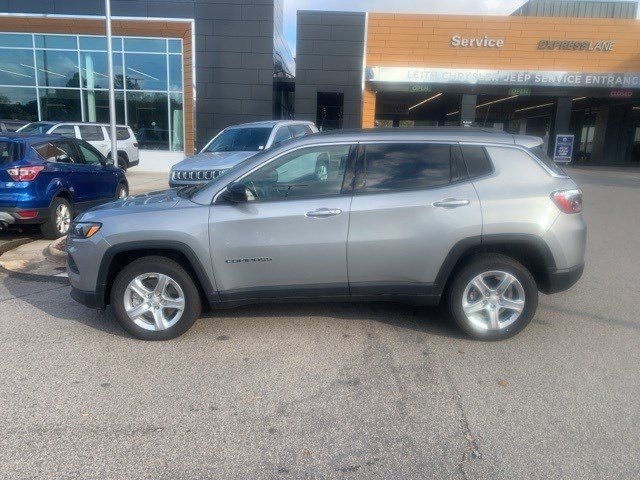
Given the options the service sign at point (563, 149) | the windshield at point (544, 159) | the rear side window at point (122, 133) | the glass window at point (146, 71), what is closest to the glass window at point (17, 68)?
the glass window at point (146, 71)

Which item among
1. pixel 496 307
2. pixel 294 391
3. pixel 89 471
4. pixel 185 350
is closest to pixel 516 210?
pixel 496 307

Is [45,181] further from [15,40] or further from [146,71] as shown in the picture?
[15,40]

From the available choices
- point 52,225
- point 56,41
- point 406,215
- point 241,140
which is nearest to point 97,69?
point 56,41

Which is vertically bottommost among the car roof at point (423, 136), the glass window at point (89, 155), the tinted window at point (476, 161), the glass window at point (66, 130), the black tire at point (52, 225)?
the black tire at point (52, 225)

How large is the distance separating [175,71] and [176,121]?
6.97 ft

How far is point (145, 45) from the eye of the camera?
22219mm

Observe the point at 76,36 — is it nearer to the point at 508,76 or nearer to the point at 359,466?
the point at 508,76

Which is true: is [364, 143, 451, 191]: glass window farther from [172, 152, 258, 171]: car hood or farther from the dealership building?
the dealership building

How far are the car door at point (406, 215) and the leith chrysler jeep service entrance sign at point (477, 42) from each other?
19.8m

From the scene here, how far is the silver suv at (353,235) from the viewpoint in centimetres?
435

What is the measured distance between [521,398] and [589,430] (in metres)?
0.48

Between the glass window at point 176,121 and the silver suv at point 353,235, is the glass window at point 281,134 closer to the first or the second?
the silver suv at point 353,235

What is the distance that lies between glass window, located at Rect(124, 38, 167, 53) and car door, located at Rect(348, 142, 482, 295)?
20.6m

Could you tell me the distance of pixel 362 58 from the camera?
22.2 m
